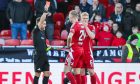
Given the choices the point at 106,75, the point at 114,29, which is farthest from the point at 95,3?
the point at 106,75

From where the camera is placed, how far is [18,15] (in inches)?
661

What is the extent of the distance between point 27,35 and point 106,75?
3.91 meters

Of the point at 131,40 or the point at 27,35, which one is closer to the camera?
the point at 131,40

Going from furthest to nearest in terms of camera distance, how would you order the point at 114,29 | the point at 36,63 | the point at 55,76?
the point at 114,29, the point at 55,76, the point at 36,63

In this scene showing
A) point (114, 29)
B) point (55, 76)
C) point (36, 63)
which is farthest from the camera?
point (114, 29)

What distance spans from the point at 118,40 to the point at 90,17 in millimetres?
1407

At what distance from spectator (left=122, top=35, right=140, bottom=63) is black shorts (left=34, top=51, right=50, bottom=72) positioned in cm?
235

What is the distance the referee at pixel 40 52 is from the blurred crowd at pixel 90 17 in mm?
3617

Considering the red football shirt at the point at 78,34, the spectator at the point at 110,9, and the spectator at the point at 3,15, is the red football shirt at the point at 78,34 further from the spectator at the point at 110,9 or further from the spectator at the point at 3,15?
the spectator at the point at 3,15

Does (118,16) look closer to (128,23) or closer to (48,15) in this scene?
(128,23)

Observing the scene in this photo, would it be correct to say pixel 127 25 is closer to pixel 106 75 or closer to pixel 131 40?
pixel 131 40

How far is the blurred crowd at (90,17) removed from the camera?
54.1 feet

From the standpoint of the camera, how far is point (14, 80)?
1359 centimetres

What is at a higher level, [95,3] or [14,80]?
[95,3]
